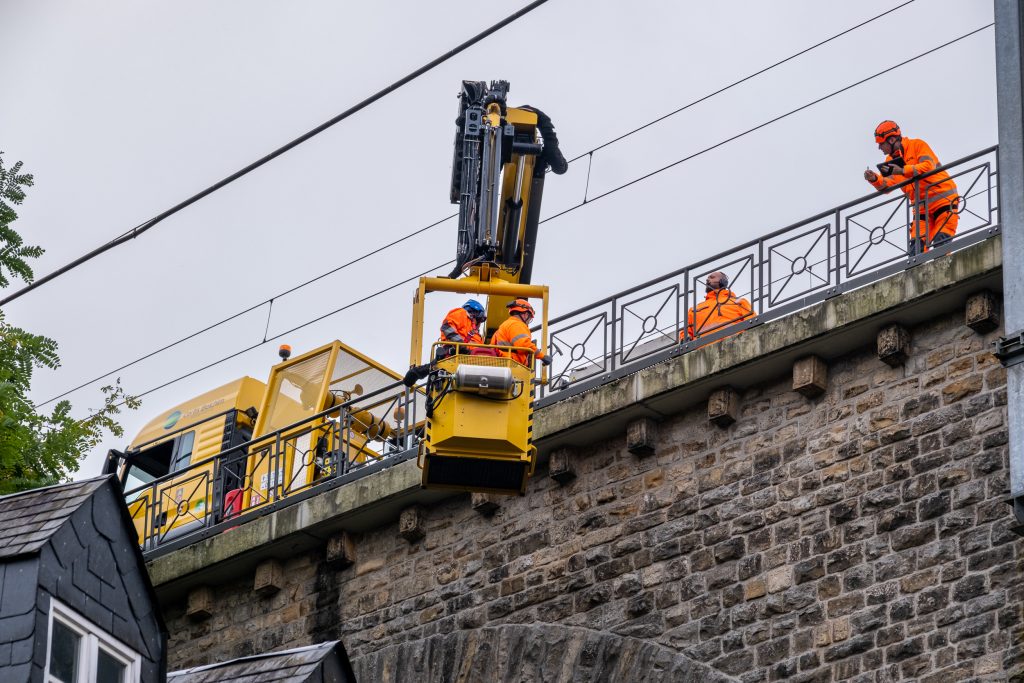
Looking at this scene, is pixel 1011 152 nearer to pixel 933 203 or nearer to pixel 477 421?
pixel 933 203

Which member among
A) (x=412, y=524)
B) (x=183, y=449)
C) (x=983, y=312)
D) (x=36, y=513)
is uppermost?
(x=183, y=449)

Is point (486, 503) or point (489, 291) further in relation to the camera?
point (486, 503)

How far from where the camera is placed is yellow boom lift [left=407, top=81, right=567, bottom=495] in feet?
61.5

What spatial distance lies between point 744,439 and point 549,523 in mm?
1987

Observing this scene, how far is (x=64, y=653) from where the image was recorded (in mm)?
15703

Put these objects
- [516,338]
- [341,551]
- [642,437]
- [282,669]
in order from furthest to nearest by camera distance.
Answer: [341,551]
[642,437]
[516,338]
[282,669]

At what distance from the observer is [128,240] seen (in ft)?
73.5

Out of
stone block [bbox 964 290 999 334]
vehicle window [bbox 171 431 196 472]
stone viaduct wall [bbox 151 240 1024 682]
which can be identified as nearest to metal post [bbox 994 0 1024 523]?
stone block [bbox 964 290 999 334]

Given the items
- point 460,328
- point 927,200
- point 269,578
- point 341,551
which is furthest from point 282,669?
point 927,200

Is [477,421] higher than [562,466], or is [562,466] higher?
[562,466]

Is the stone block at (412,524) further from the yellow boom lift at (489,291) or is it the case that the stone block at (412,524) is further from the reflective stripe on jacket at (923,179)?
the reflective stripe on jacket at (923,179)

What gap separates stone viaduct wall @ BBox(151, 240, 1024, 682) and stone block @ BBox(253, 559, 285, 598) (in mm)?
356

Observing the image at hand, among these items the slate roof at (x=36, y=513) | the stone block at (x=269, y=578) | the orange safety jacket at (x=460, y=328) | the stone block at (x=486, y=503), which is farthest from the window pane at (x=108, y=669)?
the stone block at (x=269, y=578)

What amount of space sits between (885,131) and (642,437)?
3397mm
